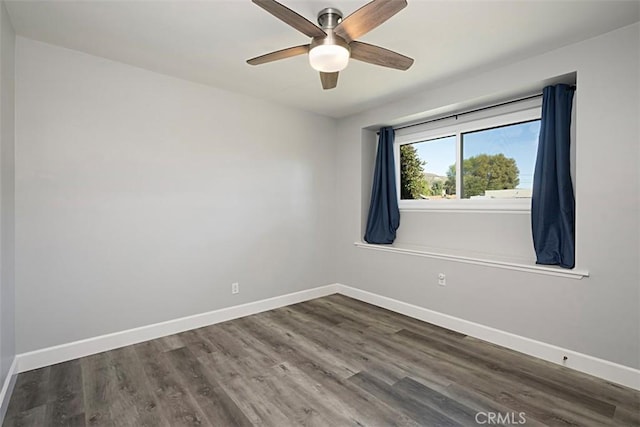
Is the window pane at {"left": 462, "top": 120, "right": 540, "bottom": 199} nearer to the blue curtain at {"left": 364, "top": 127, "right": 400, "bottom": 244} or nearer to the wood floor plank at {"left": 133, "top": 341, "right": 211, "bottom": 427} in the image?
the blue curtain at {"left": 364, "top": 127, "right": 400, "bottom": 244}

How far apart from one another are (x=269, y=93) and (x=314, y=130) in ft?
3.06

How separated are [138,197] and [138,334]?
126 centimetres

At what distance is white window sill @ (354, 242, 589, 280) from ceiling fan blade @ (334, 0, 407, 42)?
7.52ft

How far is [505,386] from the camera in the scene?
7.18ft

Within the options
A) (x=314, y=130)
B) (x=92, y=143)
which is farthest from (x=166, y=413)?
(x=314, y=130)

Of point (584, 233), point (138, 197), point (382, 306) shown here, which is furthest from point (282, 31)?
point (382, 306)

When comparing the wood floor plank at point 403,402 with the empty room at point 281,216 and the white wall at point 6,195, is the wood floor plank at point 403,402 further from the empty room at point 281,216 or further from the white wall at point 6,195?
the white wall at point 6,195

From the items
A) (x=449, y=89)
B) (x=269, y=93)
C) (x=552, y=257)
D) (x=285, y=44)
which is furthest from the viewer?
(x=269, y=93)

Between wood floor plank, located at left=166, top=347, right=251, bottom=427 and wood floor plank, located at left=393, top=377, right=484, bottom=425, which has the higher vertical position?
wood floor plank, located at left=393, top=377, right=484, bottom=425

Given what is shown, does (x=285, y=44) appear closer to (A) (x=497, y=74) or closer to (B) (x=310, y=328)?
(A) (x=497, y=74)

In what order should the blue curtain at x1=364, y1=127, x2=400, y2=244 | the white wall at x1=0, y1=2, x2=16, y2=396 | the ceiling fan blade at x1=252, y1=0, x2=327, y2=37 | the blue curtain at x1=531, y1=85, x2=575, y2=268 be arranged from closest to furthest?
the ceiling fan blade at x1=252, y1=0, x2=327, y2=37 < the white wall at x1=0, y1=2, x2=16, y2=396 < the blue curtain at x1=531, y1=85, x2=575, y2=268 < the blue curtain at x1=364, y1=127, x2=400, y2=244

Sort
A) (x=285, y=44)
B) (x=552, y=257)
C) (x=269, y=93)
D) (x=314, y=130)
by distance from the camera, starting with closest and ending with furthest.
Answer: (x=285, y=44), (x=552, y=257), (x=269, y=93), (x=314, y=130)

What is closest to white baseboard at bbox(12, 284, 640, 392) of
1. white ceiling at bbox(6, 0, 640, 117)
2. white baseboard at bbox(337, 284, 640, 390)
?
white baseboard at bbox(337, 284, 640, 390)

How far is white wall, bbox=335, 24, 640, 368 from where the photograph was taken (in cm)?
219
